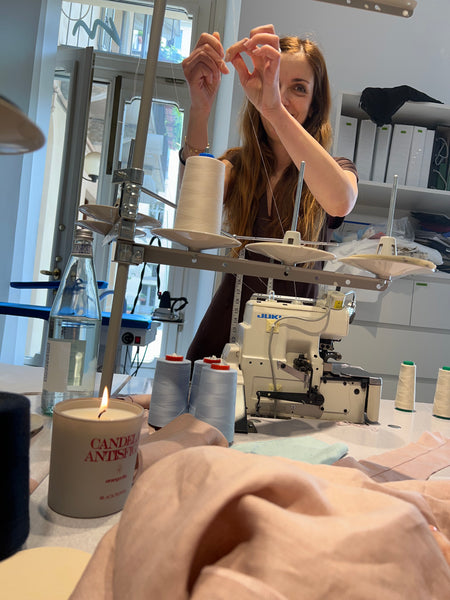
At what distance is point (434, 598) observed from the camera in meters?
0.29

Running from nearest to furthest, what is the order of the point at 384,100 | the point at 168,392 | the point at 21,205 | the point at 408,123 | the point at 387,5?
the point at 168,392 < the point at 387,5 < the point at 21,205 < the point at 384,100 < the point at 408,123

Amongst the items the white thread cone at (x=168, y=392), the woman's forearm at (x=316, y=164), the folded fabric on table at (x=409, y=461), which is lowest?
the folded fabric on table at (x=409, y=461)

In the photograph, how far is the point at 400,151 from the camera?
8.29ft

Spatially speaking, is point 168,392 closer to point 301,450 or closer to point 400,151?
point 301,450

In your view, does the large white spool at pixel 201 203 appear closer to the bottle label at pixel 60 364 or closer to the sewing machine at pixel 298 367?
the bottle label at pixel 60 364

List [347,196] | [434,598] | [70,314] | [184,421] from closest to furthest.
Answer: [434,598], [184,421], [70,314], [347,196]

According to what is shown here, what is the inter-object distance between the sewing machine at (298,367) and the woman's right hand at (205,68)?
54cm

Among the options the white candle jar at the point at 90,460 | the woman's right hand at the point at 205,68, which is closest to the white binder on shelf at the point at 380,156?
the woman's right hand at the point at 205,68

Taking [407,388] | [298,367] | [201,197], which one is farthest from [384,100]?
[201,197]

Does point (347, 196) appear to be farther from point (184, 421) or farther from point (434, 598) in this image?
point (434, 598)

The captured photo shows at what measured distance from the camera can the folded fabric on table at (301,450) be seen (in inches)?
28.3

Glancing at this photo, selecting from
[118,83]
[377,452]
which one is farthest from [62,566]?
[118,83]

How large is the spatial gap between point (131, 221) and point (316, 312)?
1.95ft

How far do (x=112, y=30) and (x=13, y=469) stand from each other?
3719mm
